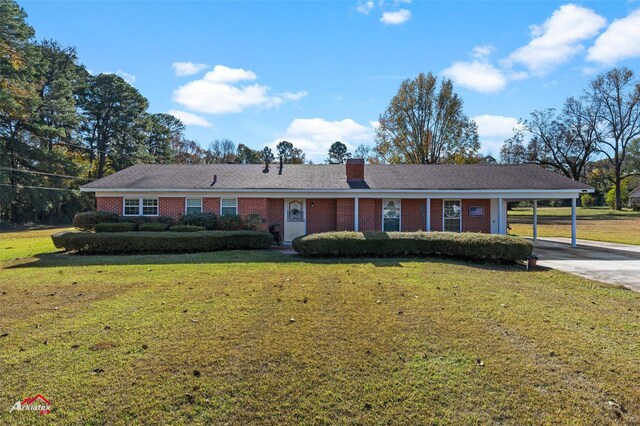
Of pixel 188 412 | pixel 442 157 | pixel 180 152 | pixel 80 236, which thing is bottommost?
pixel 188 412

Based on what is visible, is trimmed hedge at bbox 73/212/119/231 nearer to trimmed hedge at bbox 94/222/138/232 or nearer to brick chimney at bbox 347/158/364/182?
trimmed hedge at bbox 94/222/138/232

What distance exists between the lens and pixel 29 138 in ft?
118

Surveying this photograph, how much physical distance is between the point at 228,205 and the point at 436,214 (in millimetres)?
10130

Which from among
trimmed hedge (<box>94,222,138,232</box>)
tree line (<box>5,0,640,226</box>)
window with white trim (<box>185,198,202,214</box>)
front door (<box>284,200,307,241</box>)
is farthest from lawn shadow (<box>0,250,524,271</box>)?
tree line (<box>5,0,640,226</box>)

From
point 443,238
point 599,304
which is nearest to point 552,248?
point 443,238

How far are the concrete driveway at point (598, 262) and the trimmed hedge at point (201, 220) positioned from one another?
41.3 feet

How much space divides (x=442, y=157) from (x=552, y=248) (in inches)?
964

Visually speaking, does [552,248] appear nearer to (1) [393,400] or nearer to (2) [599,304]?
(2) [599,304]

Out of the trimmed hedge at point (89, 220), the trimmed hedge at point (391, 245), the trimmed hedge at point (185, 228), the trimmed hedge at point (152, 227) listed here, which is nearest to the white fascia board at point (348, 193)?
the trimmed hedge at point (89, 220)

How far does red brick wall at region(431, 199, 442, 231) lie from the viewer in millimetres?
17250

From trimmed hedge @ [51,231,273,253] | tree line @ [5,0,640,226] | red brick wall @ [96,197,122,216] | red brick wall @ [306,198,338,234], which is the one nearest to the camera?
trimmed hedge @ [51,231,273,253]

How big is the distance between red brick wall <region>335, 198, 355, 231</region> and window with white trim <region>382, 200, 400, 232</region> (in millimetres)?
1619

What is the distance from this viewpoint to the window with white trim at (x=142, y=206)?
54.2ft

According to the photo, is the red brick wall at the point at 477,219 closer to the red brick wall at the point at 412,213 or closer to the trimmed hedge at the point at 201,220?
the red brick wall at the point at 412,213
